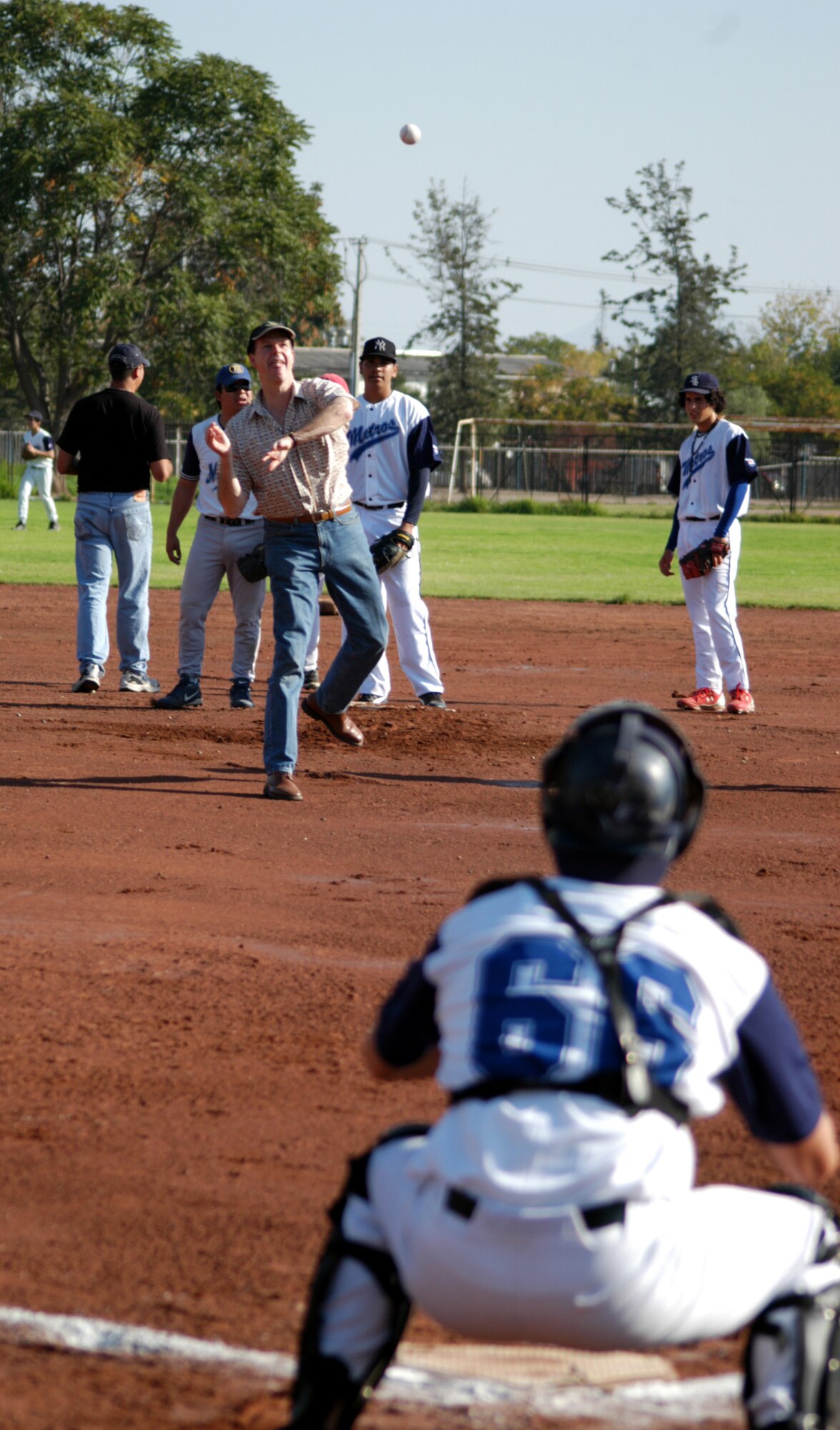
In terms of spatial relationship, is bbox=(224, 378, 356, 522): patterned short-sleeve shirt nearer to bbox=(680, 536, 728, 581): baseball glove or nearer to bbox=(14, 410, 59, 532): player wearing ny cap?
bbox=(680, 536, 728, 581): baseball glove

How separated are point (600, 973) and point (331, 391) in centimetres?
555

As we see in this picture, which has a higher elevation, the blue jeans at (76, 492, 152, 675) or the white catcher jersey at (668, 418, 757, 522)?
the white catcher jersey at (668, 418, 757, 522)

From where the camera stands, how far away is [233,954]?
5.19 metres

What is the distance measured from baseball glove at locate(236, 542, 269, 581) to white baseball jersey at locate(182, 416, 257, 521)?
0.44m

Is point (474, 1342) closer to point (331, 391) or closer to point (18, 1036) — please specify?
point (18, 1036)

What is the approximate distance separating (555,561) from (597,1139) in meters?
23.1

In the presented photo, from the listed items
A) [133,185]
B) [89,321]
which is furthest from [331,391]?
[133,185]

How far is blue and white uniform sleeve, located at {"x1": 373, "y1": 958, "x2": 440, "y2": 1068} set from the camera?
2.31m

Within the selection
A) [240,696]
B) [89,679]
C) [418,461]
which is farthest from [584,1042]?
[89,679]

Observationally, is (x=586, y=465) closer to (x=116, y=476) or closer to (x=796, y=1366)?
(x=116, y=476)

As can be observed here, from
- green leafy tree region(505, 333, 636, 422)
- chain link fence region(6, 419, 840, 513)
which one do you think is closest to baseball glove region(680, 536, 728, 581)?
chain link fence region(6, 419, 840, 513)

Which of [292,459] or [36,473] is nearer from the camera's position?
[292,459]

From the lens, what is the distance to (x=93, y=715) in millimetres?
9844

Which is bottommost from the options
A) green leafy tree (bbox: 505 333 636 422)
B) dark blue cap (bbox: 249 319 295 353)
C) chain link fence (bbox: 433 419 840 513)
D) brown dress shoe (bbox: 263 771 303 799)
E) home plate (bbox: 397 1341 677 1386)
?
home plate (bbox: 397 1341 677 1386)
